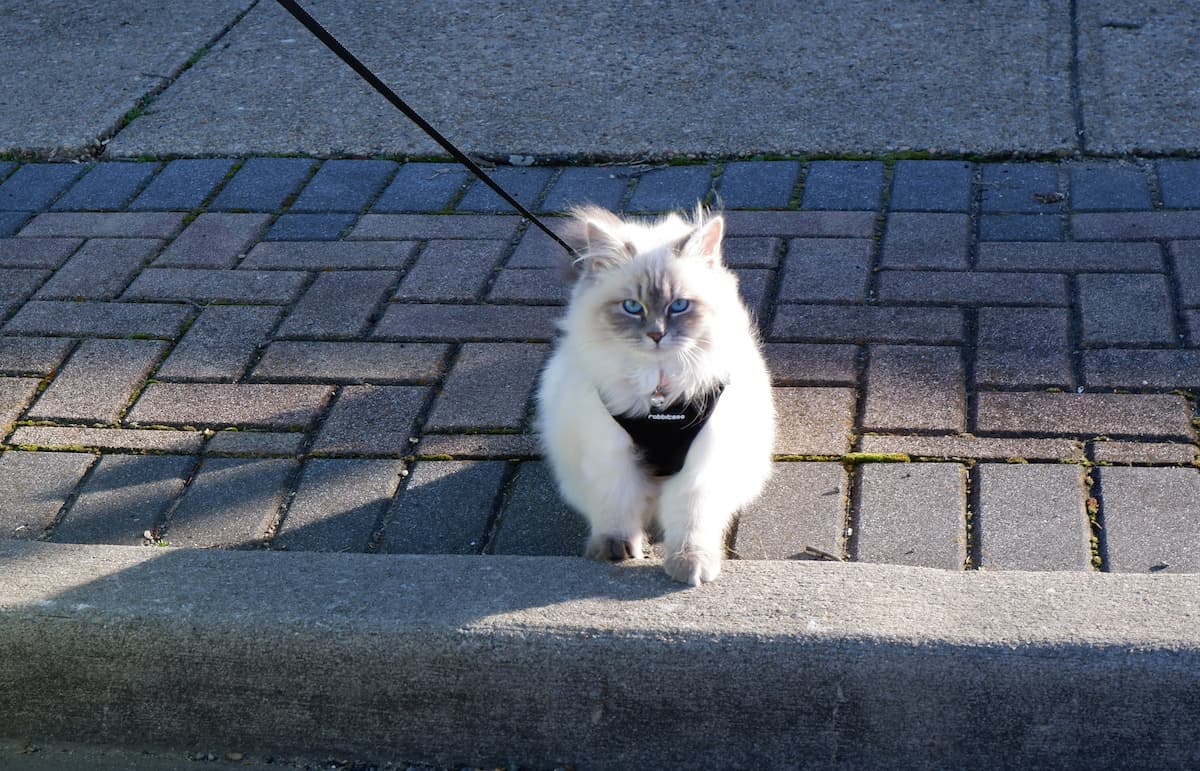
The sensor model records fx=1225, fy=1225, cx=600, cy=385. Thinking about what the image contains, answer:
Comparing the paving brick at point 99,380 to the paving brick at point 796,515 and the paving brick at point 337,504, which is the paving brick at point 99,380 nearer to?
the paving brick at point 337,504

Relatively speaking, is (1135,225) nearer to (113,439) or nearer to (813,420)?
(813,420)

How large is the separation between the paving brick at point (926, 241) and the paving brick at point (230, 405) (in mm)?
1779

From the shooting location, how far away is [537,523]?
2.84 meters

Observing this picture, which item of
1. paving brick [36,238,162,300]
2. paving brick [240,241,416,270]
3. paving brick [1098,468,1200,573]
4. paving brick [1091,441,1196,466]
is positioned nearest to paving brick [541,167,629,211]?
paving brick [240,241,416,270]

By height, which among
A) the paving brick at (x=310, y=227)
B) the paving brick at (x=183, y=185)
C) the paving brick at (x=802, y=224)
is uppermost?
the paving brick at (x=183, y=185)

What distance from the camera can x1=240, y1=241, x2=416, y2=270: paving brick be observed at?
401 cm

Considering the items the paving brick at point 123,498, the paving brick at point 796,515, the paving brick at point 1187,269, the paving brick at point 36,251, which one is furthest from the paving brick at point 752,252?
the paving brick at point 36,251

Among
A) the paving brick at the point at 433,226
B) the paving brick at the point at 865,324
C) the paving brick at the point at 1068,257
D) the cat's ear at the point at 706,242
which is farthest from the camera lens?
the paving brick at the point at 433,226

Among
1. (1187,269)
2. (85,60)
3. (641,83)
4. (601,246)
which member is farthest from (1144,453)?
(85,60)

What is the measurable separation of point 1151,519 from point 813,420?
824 mm

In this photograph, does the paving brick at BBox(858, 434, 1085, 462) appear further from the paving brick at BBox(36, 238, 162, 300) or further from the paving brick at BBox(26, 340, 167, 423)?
the paving brick at BBox(36, 238, 162, 300)

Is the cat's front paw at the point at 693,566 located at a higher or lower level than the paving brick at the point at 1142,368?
lower

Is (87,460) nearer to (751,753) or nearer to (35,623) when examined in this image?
(35,623)

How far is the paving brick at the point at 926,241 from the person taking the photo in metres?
3.76
